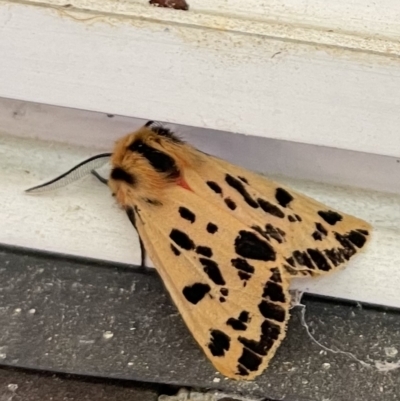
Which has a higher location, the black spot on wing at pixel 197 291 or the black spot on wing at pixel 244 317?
the black spot on wing at pixel 197 291

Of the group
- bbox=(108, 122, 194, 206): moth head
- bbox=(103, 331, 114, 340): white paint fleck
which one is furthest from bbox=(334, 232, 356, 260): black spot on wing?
bbox=(103, 331, 114, 340): white paint fleck

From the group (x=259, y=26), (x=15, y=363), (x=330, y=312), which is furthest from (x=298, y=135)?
(x=15, y=363)

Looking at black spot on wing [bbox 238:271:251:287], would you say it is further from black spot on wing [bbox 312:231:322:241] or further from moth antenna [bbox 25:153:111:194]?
moth antenna [bbox 25:153:111:194]

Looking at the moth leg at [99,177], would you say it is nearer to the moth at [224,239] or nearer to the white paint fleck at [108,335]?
the moth at [224,239]

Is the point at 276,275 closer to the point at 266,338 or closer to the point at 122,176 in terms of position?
the point at 266,338

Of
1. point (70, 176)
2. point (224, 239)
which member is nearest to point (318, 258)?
point (224, 239)

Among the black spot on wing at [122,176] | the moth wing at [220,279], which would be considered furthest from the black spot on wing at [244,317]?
the black spot on wing at [122,176]

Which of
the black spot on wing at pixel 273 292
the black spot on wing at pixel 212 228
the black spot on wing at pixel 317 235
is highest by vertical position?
the black spot on wing at pixel 317 235
